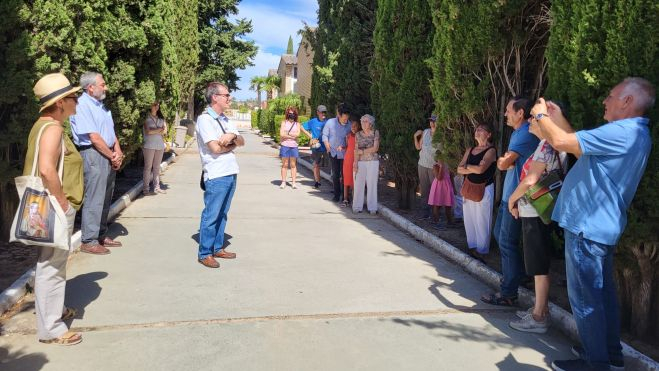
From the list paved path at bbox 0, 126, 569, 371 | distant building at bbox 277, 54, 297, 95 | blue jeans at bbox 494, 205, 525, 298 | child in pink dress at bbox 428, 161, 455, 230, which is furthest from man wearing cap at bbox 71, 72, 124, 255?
distant building at bbox 277, 54, 297, 95

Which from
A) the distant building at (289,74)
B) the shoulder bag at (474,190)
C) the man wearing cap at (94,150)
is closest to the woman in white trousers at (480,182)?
the shoulder bag at (474,190)

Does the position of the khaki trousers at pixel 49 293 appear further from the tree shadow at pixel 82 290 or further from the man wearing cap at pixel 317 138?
the man wearing cap at pixel 317 138

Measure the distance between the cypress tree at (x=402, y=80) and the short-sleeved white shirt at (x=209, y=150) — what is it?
400 cm

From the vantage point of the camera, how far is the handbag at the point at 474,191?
582 cm

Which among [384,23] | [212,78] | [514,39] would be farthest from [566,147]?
[212,78]

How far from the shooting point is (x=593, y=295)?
326 cm

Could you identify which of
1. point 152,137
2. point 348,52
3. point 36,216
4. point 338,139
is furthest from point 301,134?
point 36,216

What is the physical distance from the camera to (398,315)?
4.38 meters

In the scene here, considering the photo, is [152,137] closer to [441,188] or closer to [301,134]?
[441,188]

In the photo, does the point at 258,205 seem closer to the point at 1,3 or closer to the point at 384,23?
the point at 384,23

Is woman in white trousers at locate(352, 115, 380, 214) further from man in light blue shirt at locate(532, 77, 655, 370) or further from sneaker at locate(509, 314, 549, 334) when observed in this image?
man in light blue shirt at locate(532, 77, 655, 370)

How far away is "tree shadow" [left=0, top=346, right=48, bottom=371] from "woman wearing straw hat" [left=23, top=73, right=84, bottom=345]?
17 cm

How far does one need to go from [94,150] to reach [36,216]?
8.75ft

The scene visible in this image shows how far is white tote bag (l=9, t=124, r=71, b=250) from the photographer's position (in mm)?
3373
